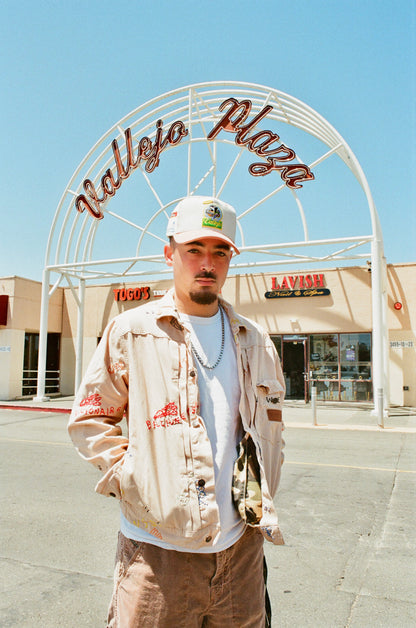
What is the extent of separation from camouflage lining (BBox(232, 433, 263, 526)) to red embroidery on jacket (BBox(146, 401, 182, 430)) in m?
0.30

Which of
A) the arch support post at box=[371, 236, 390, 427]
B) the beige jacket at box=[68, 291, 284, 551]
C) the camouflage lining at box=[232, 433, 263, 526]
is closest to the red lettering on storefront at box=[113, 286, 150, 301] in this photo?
the arch support post at box=[371, 236, 390, 427]

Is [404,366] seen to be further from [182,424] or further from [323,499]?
[182,424]

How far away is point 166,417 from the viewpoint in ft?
5.97

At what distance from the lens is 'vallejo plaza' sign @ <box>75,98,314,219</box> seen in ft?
52.7

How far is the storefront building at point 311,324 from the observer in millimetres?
18297

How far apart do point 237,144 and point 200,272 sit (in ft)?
50.6

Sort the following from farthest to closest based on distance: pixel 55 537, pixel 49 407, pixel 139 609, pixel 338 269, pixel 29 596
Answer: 1. pixel 338 269
2. pixel 49 407
3. pixel 55 537
4. pixel 29 596
5. pixel 139 609

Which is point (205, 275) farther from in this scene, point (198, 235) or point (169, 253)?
point (169, 253)

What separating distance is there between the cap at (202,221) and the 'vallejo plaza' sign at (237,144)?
14769 millimetres

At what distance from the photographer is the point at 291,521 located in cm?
513

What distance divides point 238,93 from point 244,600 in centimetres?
1880

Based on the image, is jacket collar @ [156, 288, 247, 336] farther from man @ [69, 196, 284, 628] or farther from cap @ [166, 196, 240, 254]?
cap @ [166, 196, 240, 254]

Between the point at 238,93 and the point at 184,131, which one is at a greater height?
the point at 238,93

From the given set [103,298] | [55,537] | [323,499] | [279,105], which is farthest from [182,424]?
[103,298]
